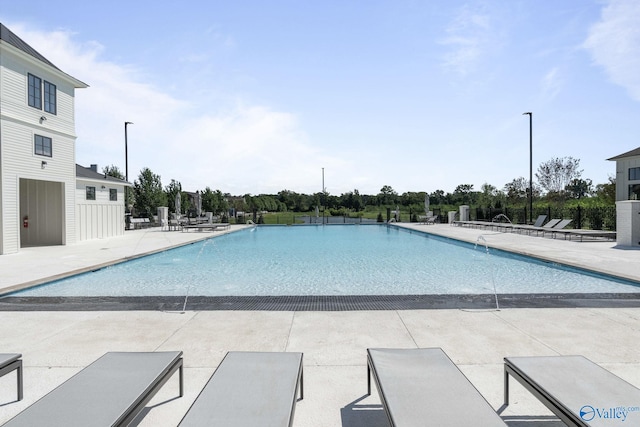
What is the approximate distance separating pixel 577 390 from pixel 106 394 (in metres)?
2.88

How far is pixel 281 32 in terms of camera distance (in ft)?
38.7

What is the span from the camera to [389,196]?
162ft

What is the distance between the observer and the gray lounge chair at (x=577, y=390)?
2.02m

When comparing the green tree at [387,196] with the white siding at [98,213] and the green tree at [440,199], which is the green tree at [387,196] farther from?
the white siding at [98,213]

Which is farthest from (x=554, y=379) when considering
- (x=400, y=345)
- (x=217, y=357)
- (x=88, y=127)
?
(x=88, y=127)

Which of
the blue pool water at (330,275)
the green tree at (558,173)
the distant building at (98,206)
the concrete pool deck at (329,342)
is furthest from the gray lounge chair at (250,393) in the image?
the green tree at (558,173)

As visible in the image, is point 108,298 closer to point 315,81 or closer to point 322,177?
point 315,81

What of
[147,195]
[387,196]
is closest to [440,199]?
[387,196]

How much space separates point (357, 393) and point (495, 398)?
3.38ft

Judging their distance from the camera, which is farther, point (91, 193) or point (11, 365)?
point (91, 193)

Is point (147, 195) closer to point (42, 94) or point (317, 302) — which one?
point (42, 94)

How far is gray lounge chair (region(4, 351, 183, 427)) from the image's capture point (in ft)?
6.51

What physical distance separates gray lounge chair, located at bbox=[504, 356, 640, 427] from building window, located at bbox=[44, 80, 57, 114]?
16.8 metres
